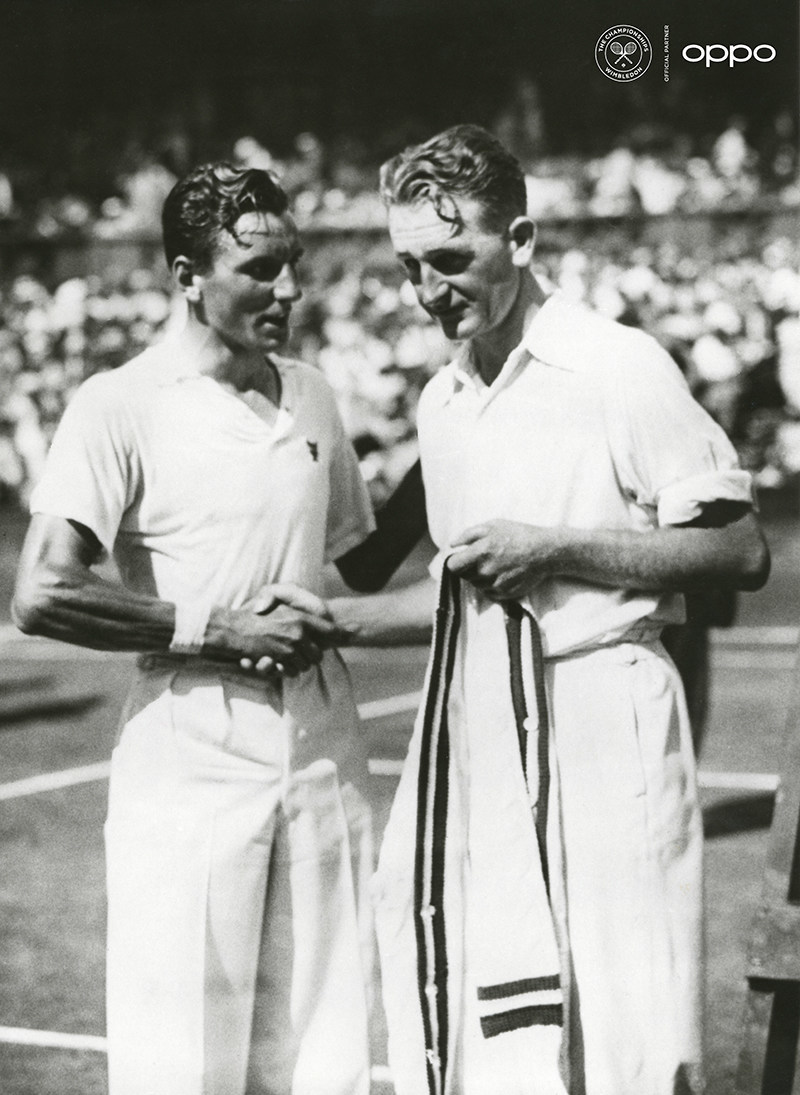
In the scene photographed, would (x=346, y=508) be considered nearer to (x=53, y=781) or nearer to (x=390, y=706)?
(x=53, y=781)

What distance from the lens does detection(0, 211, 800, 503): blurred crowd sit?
1296 centimetres

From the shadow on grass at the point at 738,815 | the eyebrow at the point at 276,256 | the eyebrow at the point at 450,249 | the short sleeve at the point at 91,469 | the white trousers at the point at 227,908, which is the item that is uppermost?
the eyebrow at the point at 276,256

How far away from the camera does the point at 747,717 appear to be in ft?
29.1

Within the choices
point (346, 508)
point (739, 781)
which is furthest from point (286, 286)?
point (739, 781)

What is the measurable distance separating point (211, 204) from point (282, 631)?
2.66 feet

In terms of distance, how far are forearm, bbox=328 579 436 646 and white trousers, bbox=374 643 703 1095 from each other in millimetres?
310

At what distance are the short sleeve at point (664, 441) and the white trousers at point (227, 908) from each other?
0.86 m

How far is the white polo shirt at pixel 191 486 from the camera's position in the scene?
302 cm

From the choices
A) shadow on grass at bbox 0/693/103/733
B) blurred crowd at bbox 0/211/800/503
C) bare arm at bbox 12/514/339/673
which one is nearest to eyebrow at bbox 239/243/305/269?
bare arm at bbox 12/514/339/673

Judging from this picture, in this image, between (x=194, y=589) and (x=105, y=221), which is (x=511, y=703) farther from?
(x=105, y=221)

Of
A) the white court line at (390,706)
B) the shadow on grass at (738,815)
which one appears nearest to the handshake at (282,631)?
the shadow on grass at (738,815)

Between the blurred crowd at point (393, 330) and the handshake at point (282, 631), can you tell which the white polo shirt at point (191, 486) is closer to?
the handshake at point (282, 631)

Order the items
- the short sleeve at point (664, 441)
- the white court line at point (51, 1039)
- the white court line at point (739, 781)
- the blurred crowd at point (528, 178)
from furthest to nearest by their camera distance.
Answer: the blurred crowd at point (528, 178) < the white court line at point (739, 781) < the white court line at point (51, 1039) < the short sleeve at point (664, 441)

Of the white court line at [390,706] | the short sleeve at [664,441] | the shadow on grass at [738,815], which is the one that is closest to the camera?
the short sleeve at [664,441]
